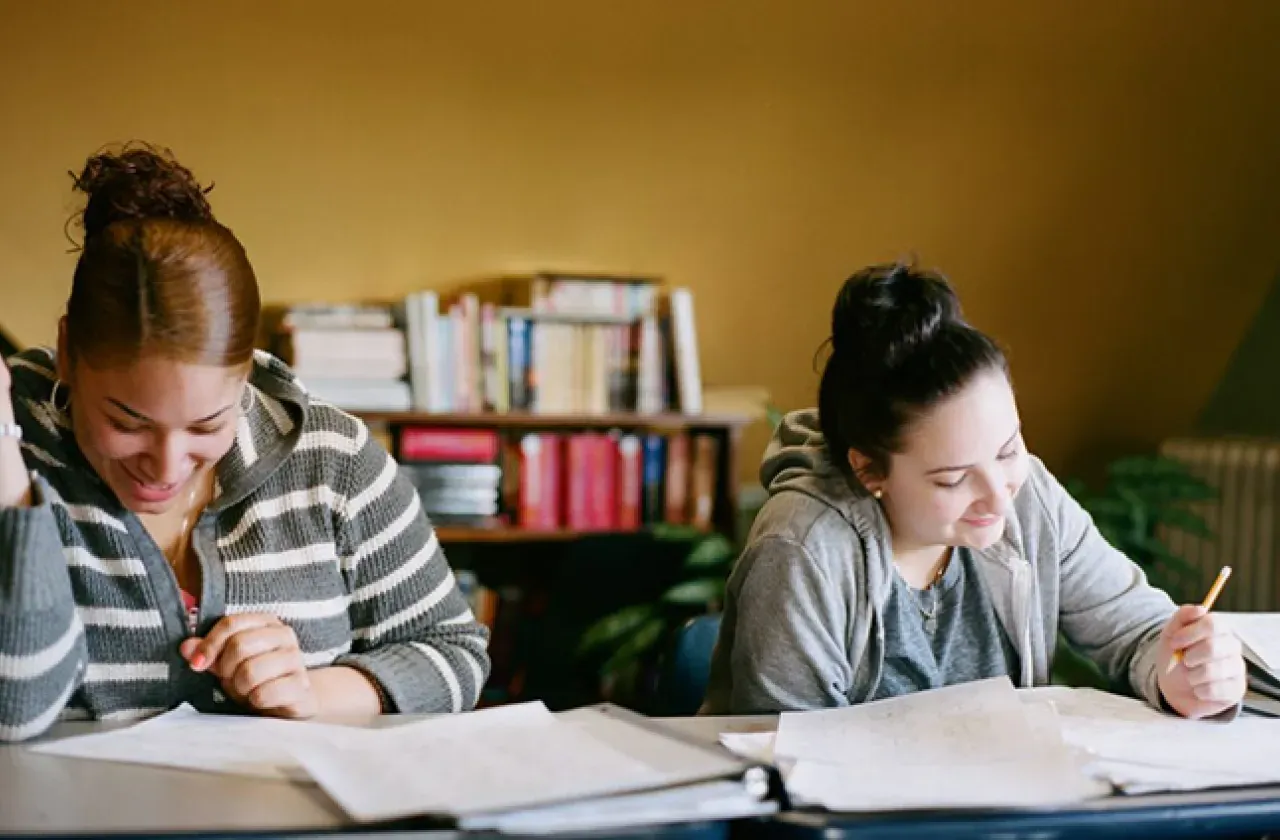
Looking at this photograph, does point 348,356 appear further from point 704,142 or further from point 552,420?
point 704,142

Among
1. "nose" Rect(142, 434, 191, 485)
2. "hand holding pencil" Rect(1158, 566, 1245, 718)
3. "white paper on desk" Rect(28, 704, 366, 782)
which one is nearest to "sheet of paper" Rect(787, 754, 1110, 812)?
"hand holding pencil" Rect(1158, 566, 1245, 718)

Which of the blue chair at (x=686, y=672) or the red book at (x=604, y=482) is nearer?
the blue chair at (x=686, y=672)

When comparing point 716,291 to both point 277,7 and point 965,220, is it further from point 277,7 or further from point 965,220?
point 277,7

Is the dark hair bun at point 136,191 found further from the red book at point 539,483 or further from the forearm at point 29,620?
the red book at point 539,483

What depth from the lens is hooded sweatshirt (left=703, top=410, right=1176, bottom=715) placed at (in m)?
1.56

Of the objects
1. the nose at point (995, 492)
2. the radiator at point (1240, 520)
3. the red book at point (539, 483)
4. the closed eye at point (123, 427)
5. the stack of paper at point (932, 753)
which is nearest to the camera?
the stack of paper at point (932, 753)

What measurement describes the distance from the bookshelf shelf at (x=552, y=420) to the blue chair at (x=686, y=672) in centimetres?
201

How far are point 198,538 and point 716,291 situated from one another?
8.70 ft

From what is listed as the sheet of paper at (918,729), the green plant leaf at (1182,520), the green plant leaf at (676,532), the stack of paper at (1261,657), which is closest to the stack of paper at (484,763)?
the sheet of paper at (918,729)

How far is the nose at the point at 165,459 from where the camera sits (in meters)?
1.37

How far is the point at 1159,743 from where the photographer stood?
136 cm

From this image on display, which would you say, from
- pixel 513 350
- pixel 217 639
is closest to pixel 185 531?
pixel 217 639

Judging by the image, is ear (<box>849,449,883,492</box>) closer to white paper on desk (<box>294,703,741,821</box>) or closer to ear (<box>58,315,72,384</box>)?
white paper on desk (<box>294,703,741,821</box>)

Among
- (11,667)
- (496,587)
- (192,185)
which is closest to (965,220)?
(496,587)
